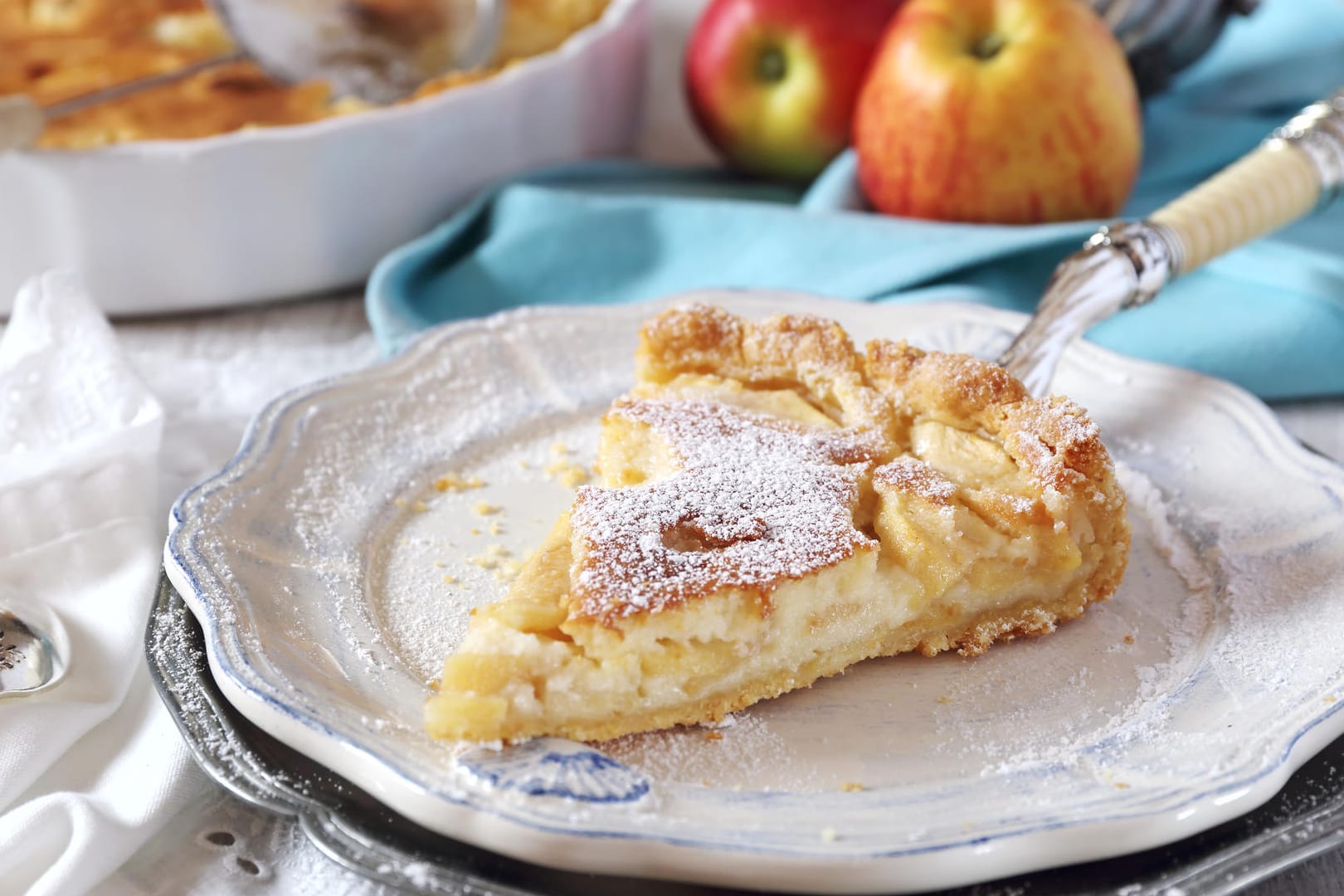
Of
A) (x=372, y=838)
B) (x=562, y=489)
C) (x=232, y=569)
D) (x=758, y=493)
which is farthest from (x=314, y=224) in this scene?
(x=372, y=838)

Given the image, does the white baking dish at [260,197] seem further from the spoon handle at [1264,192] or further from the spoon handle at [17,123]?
the spoon handle at [1264,192]

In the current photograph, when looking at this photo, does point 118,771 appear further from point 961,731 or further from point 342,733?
point 961,731

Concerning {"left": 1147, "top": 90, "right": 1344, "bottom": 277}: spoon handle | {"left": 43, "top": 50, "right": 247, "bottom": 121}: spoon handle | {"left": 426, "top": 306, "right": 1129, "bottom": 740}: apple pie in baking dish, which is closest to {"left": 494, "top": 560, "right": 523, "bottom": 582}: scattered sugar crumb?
{"left": 426, "top": 306, "right": 1129, "bottom": 740}: apple pie in baking dish

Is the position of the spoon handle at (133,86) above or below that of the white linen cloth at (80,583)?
above

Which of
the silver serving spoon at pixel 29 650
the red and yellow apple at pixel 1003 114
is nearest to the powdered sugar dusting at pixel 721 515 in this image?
the silver serving spoon at pixel 29 650

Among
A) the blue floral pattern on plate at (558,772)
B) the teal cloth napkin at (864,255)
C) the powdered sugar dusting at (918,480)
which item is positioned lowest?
the teal cloth napkin at (864,255)

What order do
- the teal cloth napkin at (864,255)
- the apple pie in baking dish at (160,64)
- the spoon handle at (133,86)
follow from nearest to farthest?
the teal cloth napkin at (864,255), the spoon handle at (133,86), the apple pie in baking dish at (160,64)
